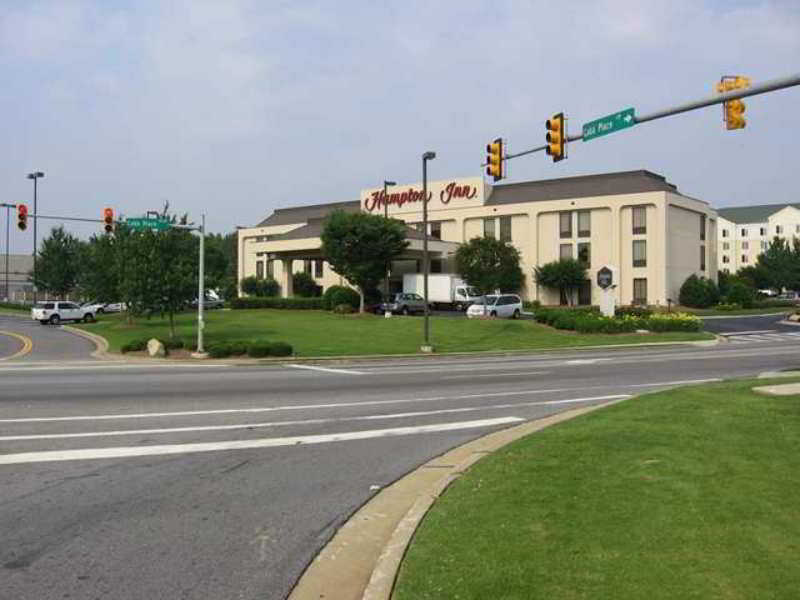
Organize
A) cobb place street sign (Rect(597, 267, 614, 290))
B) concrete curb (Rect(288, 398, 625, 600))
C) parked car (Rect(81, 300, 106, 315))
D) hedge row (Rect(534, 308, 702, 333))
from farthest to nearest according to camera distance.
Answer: parked car (Rect(81, 300, 106, 315)), cobb place street sign (Rect(597, 267, 614, 290)), hedge row (Rect(534, 308, 702, 333)), concrete curb (Rect(288, 398, 625, 600))

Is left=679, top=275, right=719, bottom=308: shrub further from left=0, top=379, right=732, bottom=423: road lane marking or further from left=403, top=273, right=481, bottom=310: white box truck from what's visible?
left=0, top=379, right=732, bottom=423: road lane marking

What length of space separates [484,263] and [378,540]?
177 ft

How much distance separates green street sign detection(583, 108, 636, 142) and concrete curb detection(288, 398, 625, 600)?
29.2 ft

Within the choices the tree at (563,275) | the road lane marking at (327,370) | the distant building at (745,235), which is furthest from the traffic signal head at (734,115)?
the distant building at (745,235)

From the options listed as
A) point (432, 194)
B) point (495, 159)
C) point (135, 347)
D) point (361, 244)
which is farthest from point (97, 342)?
point (432, 194)

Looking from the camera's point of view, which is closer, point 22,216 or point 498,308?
point 22,216

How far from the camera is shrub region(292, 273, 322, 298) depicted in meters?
70.6

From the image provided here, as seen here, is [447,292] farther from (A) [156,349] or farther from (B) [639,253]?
(A) [156,349]

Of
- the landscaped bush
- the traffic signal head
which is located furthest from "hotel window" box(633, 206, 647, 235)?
the traffic signal head

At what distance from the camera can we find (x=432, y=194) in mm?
70375

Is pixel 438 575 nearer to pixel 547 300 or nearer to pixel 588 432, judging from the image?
pixel 588 432

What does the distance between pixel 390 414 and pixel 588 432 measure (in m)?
4.47

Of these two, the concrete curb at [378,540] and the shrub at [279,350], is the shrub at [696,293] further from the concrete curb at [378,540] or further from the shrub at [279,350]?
the concrete curb at [378,540]

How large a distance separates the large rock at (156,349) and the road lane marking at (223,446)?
18.6 meters
